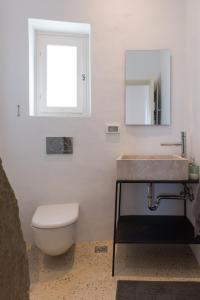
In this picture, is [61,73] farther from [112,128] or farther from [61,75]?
[112,128]

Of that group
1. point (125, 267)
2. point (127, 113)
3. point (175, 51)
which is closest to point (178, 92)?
point (175, 51)

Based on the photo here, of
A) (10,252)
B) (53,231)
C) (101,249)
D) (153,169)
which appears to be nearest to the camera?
(10,252)

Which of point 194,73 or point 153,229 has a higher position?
point 194,73

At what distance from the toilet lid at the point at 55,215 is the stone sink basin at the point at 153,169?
49cm

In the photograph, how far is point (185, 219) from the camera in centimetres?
201

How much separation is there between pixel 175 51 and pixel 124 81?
0.54 m

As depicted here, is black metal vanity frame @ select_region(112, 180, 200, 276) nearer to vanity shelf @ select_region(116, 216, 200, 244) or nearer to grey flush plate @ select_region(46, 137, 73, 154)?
vanity shelf @ select_region(116, 216, 200, 244)

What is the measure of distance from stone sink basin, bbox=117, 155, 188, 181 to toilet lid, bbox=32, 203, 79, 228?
1.60ft

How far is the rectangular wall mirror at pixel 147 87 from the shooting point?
79.6 inches

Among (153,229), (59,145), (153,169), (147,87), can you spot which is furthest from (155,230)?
(147,87)

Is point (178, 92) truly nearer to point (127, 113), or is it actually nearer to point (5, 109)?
point (127, 113)

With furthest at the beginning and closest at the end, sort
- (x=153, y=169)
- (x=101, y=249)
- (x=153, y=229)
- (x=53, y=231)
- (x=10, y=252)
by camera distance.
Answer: (x=101, y=249)
(x=153, y=229)
(x=153, y=169)
(x=53, y=231)
(x=10, y=252)

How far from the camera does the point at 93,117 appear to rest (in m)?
2.04

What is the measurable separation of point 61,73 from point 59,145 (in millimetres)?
782
